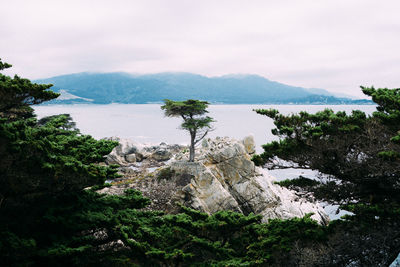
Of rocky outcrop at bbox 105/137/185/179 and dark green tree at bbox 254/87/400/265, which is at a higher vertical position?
dark green tree at bbox 254/87/400/265

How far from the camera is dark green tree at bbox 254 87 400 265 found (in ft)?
21.6

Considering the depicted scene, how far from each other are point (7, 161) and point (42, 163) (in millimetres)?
622

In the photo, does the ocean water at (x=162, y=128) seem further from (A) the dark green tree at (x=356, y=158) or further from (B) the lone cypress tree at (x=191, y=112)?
(A) the dark green tree at (x=356, y=158)

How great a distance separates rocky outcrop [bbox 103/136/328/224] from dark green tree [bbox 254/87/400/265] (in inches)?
352

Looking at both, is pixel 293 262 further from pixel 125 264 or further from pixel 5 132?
pixel 5 132

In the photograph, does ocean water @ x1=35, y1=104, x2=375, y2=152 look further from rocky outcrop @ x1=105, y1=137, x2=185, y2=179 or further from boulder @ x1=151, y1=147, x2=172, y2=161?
boulder @ x1=151, y1=147, x2=172, y2=161

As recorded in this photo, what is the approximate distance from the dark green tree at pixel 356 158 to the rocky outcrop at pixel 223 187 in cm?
895

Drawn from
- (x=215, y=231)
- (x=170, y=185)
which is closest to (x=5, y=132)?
(x=215, y=231)

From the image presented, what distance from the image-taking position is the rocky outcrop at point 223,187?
16234mm

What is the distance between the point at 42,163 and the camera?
584 centimetres

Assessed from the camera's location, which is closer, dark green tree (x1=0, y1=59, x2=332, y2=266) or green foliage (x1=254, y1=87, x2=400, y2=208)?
dark green tree (x1=0, y1=59, x2=332, y2=266)

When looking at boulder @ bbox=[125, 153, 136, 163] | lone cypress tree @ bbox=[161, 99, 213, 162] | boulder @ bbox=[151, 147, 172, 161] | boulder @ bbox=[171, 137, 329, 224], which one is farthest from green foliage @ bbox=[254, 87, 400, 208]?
boulder @ bbox=[151, 147, 172, 161]

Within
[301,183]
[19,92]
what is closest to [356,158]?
[301,183]

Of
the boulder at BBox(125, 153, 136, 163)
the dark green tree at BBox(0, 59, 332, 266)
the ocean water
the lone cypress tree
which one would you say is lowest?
the boulder at BBox(125, 153, 136, 163)
